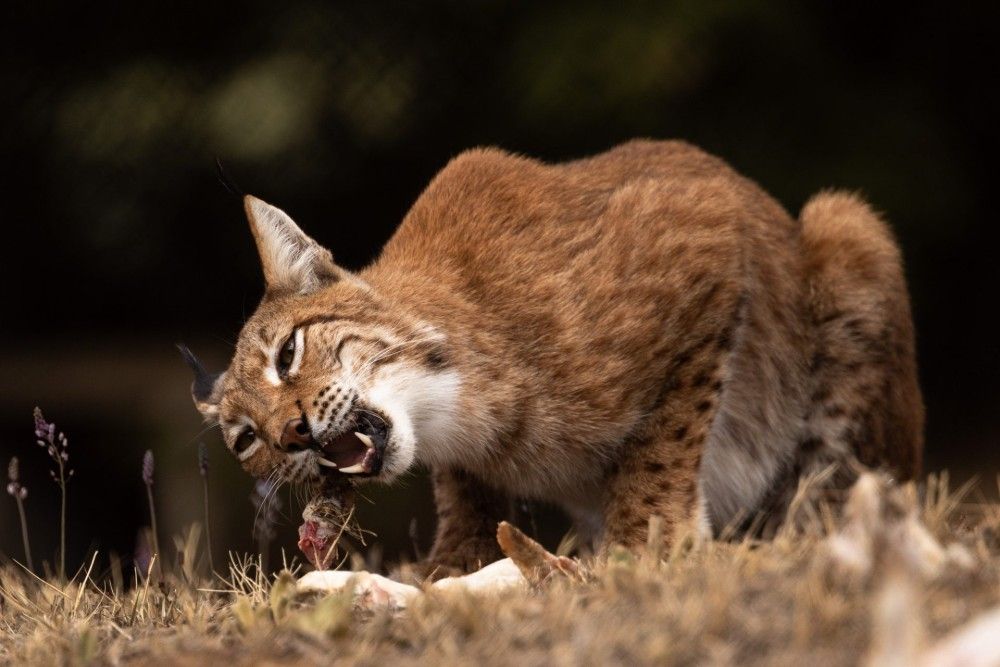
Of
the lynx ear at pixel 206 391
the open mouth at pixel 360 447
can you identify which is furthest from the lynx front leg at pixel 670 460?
the lynx ear at pixel 206 391

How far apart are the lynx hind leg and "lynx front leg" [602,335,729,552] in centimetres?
57

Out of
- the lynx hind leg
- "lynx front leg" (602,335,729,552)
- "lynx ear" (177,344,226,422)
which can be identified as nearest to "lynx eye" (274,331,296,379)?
"lynx ear" (177,344,226,422)

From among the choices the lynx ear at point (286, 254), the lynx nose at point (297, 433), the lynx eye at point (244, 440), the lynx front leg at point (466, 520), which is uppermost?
the lynx ear at point (286, 254)

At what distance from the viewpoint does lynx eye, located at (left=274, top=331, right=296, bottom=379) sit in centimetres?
405

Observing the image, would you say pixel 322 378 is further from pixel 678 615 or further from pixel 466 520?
pixel 678 615

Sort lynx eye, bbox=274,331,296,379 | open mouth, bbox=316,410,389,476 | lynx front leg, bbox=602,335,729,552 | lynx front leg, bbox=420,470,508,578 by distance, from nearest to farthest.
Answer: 1. open mouth, bbox=316,410,389,476
2. lynx eye, bbox=274,331,296,379
3. lynx front leg, bbox=602,335,729,552
4. lynx front leg, bbox=420,470,508,578

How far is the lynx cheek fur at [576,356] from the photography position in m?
4.05

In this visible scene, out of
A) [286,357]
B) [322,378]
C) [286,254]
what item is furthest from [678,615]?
[286,254]

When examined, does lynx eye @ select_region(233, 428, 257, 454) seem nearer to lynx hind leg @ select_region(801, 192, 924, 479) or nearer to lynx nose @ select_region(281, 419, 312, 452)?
lynx nose @ select_region(281, 419, 312, 452)

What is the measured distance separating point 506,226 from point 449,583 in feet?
5.11

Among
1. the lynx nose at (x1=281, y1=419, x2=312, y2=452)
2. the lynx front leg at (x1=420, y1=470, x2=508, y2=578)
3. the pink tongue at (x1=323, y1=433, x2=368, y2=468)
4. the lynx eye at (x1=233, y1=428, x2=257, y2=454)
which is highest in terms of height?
the lynx nose at (x1=281, y1=419, x2=312, y2=452)

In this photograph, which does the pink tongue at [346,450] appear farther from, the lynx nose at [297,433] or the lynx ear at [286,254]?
the lynx ear at [286,254]

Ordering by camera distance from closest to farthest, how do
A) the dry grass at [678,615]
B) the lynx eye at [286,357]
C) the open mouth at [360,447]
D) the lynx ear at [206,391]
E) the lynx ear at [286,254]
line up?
the dry grass at [678,615], the open mouth at [360,447], the lynx eye at [286,357], the lynx ear at [286,254], the lynx ear at [206,391]

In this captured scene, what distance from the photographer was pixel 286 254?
4.32 meters
